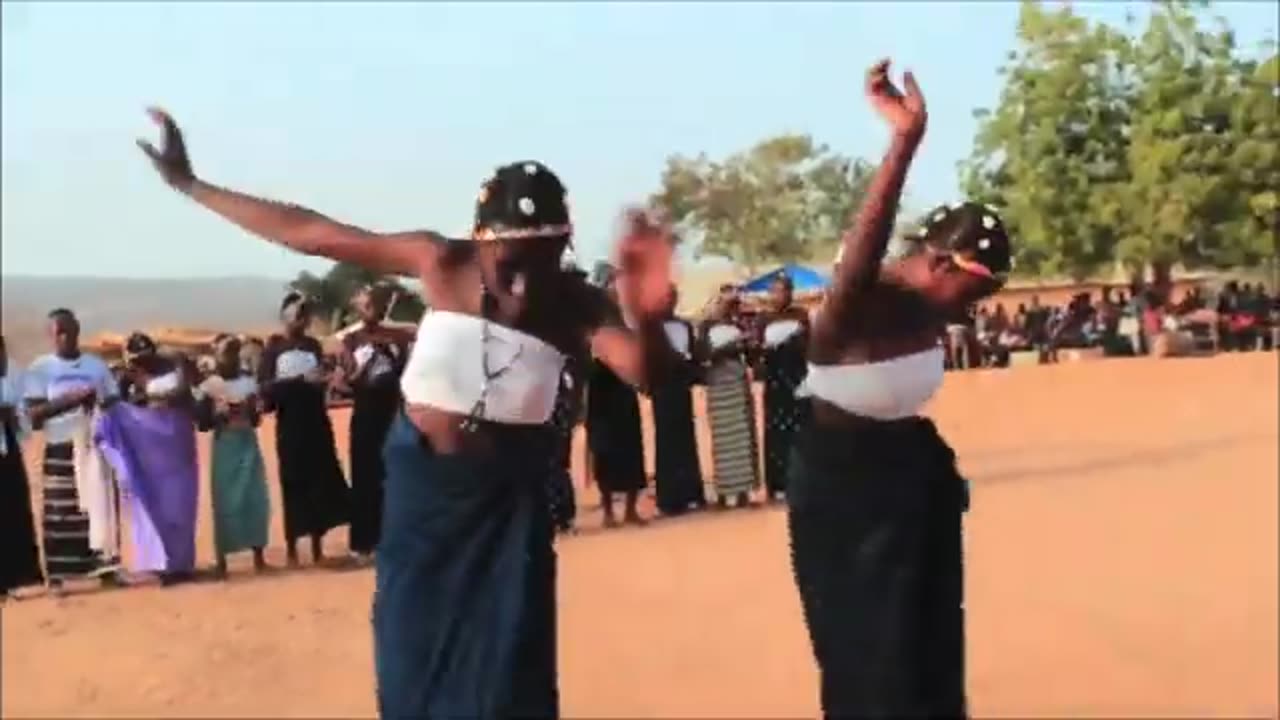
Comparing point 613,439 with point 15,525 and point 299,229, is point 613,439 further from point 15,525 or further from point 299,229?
point 299,229

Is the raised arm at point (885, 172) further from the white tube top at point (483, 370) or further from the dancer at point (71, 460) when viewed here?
the dancer at point (71, 460)

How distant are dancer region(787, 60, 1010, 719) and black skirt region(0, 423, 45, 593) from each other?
21.7 feet

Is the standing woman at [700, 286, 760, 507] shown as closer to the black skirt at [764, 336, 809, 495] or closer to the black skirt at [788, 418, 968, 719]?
the black skirt at [764, 336, 809, 495]

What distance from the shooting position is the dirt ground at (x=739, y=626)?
979 cm

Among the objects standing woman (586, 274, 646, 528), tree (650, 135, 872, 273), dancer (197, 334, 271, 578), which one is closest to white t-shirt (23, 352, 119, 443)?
dancer (197, 334, 271, 578)

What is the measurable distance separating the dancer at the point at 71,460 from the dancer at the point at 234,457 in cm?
78

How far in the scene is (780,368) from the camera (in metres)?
14.9

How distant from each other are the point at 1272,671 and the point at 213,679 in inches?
202

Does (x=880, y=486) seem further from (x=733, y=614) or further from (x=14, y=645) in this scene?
(x=14, y=645)

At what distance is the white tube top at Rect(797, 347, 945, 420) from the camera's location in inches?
188

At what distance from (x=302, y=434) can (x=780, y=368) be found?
12.1 ft

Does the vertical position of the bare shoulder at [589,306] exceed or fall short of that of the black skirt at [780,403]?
it exceeds it

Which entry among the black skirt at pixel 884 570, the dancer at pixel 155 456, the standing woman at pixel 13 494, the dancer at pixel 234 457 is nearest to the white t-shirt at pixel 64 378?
the standing woman at pixel 13 494

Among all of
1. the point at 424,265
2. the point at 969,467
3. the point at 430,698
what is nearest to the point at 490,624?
the point at 430,698
